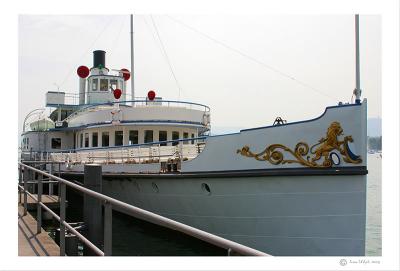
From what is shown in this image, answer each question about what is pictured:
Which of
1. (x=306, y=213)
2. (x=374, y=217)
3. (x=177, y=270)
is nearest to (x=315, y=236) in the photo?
(x=306, y=213)

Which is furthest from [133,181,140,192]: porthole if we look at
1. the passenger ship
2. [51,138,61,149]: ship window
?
[51,138,61,149]: ship window

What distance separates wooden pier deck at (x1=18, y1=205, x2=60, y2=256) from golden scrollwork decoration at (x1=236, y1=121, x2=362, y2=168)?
3.92 metres

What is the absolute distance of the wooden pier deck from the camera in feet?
15.7

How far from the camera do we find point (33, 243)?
17.0ft

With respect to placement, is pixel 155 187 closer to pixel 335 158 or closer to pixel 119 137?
pixel 119 137

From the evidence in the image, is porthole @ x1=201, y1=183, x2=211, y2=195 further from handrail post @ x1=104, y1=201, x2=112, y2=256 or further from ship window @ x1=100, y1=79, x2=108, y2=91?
ship window @ x1=100, y1=79, x2=108, y2=91

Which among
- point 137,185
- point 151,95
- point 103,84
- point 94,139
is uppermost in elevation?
point 103,84

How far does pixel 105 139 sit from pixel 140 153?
2.95 metres

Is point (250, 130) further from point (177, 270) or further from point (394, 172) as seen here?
point (177, 270)

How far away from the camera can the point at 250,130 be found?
7.57 m

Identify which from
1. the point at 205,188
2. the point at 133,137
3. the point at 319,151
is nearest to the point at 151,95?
the point at 133,137

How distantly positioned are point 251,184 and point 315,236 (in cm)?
141

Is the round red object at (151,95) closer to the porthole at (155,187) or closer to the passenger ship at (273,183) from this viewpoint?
the passenger ship at (273,183)

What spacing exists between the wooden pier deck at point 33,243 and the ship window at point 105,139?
259 inches
